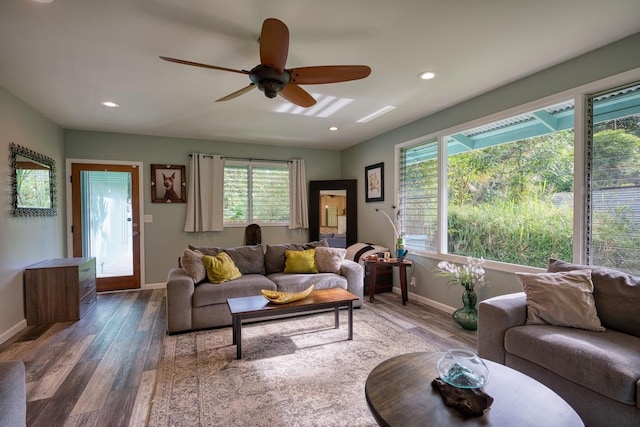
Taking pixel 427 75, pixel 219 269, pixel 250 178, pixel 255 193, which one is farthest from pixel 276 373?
pixel 250 178

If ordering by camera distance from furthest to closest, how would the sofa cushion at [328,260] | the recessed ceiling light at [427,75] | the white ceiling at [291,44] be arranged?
the sofa cushion at [328,260], the recessed ceiling light at [427,75], the white ceiling at [291,44]

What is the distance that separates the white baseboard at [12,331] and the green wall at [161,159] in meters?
1.71

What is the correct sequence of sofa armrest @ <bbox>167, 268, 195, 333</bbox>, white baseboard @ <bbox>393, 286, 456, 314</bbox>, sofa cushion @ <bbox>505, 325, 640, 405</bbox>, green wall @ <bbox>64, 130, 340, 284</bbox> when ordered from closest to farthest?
sofa cushion @ <bbox>505, 325, 640, 405</bbox>
sofa armrest @ <bbox>167, 268, 195, 333</bbox>
white baseboard @ <bbox>393, 286, 456, 314</bbox>
green wall @ <bbox>64, 130, 340, 284</bbox>

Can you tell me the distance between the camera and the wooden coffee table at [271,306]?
254 centimetres

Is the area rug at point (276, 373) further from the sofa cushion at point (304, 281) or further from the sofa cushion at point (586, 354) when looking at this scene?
the sofa cushion at point (586, 354)

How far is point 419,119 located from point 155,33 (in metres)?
3.26

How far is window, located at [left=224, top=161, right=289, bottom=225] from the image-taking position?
543cm

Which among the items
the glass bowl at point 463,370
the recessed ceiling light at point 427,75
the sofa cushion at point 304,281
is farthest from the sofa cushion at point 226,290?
the recessed ceiling light at point 427,75

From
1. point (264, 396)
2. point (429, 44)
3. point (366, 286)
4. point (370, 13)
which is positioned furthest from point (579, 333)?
point (366, 286)

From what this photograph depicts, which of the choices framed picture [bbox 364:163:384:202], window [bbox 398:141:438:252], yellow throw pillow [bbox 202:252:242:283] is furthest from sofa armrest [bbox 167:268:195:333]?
framed picture [bbox 364:163:384:202]

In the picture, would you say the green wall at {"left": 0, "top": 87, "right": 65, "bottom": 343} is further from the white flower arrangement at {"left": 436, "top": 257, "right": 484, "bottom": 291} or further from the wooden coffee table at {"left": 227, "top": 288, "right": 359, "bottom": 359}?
the white flower arrangement at {"left": 436, "top": 257, "right": 484, "bottom": 291}

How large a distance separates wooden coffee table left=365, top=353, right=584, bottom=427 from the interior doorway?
4759 mm

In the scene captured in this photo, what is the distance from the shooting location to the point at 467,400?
124cm

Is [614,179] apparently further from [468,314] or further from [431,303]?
[431,303]
